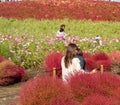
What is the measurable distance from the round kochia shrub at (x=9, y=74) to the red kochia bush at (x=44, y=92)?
16.1 ft

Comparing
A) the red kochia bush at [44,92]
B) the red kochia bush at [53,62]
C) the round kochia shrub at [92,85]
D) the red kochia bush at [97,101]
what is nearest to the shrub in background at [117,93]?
the round kochia shrub at [92,85]

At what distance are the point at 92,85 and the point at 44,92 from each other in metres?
0.81

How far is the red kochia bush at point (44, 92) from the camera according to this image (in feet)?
20.4

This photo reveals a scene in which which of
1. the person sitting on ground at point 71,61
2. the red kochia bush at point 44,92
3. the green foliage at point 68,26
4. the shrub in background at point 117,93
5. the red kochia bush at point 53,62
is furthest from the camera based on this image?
the green foliage at point 68,26

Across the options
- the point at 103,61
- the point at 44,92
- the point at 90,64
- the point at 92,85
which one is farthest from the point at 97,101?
the point at 103,61

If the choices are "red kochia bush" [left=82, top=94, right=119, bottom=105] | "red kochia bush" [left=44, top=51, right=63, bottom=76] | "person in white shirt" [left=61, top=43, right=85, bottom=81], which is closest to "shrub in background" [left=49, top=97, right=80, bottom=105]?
"red kochia bush" [left=82, top=94, right=119, bottom=105]

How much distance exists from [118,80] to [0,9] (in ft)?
84.1

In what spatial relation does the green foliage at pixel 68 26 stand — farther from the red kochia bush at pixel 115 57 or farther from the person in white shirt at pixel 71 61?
the person in white shirt at pixel 71 61

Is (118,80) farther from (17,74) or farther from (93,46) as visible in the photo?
(93,46)

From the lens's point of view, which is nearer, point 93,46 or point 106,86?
point 106,86

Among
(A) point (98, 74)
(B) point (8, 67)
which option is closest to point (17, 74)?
(B) point (8, 67)

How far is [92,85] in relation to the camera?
22.4ft

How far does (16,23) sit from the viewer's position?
2542 centimetres

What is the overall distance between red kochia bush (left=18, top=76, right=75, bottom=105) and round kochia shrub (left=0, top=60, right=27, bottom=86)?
4905 millimetres
